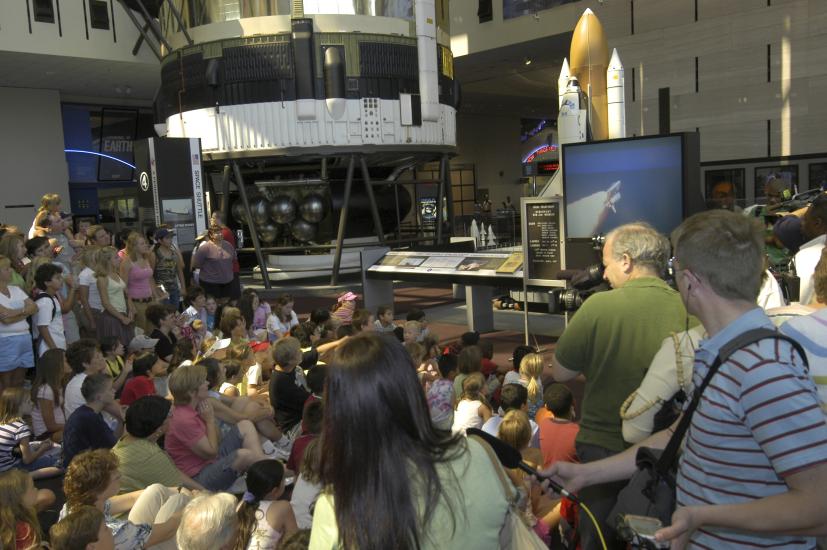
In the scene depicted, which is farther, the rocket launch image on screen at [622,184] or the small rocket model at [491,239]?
the small rocket model at [491,239]

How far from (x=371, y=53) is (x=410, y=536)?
1519 cm

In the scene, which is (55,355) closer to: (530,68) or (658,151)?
(658,151)

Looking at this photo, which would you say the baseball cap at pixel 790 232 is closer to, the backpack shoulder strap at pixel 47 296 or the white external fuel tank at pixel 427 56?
the backpack shoulder strap at pixel 47 296

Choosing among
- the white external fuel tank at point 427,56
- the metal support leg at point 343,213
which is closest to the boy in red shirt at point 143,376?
the metal support leg at point 343,213

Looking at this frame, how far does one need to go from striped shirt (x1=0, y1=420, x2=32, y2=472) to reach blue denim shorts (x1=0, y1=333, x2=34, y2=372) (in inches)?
87.8

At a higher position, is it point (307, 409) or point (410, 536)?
point (410, 536)

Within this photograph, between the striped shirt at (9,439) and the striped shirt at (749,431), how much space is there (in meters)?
4.85

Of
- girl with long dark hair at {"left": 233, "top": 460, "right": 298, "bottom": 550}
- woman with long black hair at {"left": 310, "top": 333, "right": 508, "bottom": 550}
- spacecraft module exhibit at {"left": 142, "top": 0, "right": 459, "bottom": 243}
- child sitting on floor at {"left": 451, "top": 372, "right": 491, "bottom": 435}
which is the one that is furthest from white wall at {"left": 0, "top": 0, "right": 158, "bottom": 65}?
woman with long black hair at {"left": 310, "top": 333, "right": 508, "bottom": 550}

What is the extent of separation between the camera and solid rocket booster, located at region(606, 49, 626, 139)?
46.3ft

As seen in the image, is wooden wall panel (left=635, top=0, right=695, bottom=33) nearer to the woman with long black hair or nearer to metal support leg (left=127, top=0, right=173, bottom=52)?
metal support leg (left=127, top=0, right=173, bottom=52)

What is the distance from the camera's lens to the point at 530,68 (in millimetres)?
26453

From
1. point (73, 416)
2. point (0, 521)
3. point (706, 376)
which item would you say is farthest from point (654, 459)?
point (73, 416)

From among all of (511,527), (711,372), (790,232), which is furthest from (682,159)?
(511,527)

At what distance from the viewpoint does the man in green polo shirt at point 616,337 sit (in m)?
2.99
